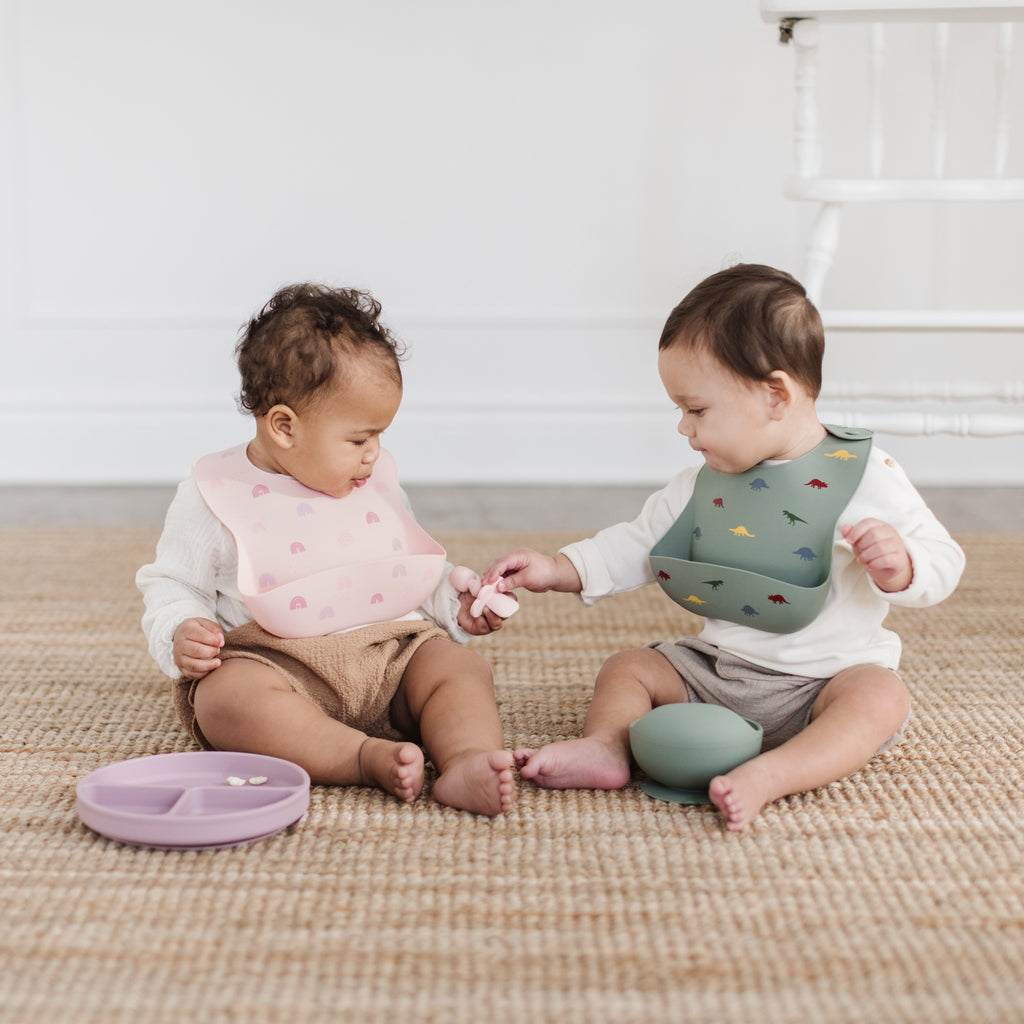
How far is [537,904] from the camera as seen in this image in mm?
640

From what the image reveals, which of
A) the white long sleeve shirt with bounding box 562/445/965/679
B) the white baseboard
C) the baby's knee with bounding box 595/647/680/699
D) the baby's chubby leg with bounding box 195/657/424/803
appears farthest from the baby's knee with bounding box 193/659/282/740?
the white baseboard

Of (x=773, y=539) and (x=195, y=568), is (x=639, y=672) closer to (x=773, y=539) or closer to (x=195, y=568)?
(x=773, y=539)


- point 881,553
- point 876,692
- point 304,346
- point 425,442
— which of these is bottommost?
point 425,442

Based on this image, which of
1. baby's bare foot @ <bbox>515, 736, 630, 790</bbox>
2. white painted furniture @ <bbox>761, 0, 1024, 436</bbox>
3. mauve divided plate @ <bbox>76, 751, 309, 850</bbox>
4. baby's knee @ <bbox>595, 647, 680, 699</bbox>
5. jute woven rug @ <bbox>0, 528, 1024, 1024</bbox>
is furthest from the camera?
white painted furniture @ <bbox>761, 0, 1024, 436</bbox>

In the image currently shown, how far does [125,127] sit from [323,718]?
5.84 ft

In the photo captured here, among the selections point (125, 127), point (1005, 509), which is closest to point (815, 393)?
point (1005, 509)

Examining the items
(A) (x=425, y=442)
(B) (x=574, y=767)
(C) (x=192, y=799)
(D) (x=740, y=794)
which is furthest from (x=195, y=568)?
(A) (x=425, y=442)

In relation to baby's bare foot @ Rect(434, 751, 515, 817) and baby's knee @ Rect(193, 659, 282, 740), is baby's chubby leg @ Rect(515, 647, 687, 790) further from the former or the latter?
baby's knee @ Rect(193, 659, 282, 740)

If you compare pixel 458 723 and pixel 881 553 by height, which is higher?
pixel 881 553

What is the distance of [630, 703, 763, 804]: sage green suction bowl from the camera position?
31.0 inches

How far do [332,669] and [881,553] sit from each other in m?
0.40

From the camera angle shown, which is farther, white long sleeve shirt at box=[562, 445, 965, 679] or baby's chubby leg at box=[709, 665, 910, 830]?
white long sleeve shirt at box=[562, 445, 965, 679]

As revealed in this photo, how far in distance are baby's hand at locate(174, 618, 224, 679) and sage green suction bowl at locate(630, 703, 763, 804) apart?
0.97 ft

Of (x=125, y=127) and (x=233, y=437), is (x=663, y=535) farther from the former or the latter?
(x=125, y=127)
